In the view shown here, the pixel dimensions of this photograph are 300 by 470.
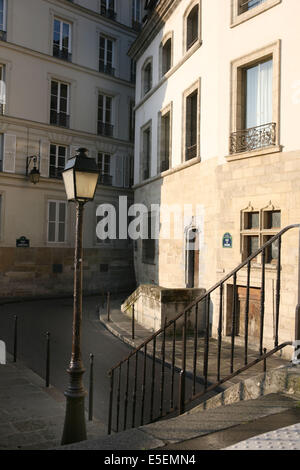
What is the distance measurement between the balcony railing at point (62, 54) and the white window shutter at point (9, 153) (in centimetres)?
479

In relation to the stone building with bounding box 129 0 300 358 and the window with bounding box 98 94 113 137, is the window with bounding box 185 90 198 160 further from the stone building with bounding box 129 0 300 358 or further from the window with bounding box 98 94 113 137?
the window with bounding box 98 94 113 137

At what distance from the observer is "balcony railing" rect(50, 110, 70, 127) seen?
20.3 metres

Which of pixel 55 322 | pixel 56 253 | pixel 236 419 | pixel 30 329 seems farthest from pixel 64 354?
pixel 56 253

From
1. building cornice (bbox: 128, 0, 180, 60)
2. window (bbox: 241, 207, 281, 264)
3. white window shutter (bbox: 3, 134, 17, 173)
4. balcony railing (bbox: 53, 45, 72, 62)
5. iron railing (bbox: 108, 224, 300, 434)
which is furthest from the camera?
balcony railing (bbox: 53, 45, 72, 62)

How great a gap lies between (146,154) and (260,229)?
971 cm

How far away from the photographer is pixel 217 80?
11883mm

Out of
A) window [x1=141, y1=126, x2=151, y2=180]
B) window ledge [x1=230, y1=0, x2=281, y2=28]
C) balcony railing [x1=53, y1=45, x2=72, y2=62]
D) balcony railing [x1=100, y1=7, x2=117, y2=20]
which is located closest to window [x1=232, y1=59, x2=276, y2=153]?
window ledge [x1=230, y1=0, x2=281, y2=28]

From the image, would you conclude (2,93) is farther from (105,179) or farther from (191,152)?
(191,152)

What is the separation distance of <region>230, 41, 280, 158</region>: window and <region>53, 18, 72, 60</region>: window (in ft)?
40.1

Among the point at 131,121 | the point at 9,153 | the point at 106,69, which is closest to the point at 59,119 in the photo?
the point at 9,153

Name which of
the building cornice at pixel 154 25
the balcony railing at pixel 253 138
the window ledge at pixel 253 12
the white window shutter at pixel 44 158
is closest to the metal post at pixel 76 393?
the balcony railing at pixel 253 138

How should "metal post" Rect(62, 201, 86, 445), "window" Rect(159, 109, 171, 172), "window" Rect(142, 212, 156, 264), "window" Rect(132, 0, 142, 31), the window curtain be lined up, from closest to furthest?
1. "metal post" Rect(62, 201, 86, 445)
2. the window curtain
3. "window" Rect(159, 109, 171, 172)
4. "window" Rect(142, 212, 156, 264)
5. "window" Rect(132, 0, 142, 31)

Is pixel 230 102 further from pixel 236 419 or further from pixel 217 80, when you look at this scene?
pixel 236 419
